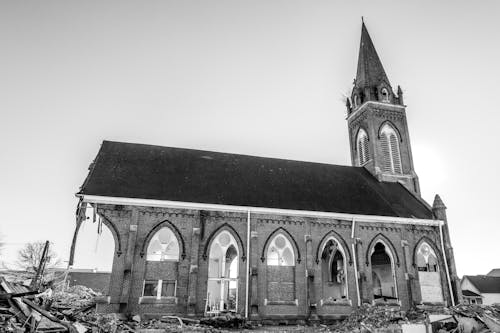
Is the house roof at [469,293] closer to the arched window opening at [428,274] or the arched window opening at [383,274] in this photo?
the arched window opening at [428,274]

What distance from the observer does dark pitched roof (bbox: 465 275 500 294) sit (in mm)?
56719

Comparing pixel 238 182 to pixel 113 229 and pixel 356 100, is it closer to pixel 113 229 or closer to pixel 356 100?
pixel 113 229

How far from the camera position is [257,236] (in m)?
20.7

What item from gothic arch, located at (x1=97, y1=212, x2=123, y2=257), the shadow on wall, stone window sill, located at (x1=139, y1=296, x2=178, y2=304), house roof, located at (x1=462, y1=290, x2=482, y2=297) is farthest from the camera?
house roof, located at (x1=462, y1=290, x2=482, y2=297)

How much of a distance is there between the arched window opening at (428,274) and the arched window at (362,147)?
8.63m

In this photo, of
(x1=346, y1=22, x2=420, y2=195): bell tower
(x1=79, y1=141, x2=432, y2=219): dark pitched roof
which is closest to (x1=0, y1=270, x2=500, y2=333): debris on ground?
(x1=79, y1=141, x2=432, y2=219): dark pitched roof

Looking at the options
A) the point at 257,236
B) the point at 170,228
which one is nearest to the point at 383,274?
Answer: the point at 257,236

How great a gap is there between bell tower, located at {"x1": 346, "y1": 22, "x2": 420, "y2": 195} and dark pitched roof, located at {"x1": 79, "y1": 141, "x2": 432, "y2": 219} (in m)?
1.57

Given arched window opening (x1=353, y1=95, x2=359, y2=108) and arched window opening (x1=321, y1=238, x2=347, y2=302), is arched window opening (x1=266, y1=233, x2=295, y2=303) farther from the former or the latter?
arched window opening (x1=353, y1=95, x2=359, y2=108)

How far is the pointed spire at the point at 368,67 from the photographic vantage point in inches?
1257

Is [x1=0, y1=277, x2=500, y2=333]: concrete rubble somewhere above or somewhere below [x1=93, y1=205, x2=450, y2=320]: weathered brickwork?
below

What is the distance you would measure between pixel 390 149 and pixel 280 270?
Answer: 48.0ft

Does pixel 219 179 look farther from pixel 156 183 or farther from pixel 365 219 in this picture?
pixel 365 219

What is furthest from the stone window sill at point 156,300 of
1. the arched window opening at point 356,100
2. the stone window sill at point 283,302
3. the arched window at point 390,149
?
the arched window opening at point 356,100
